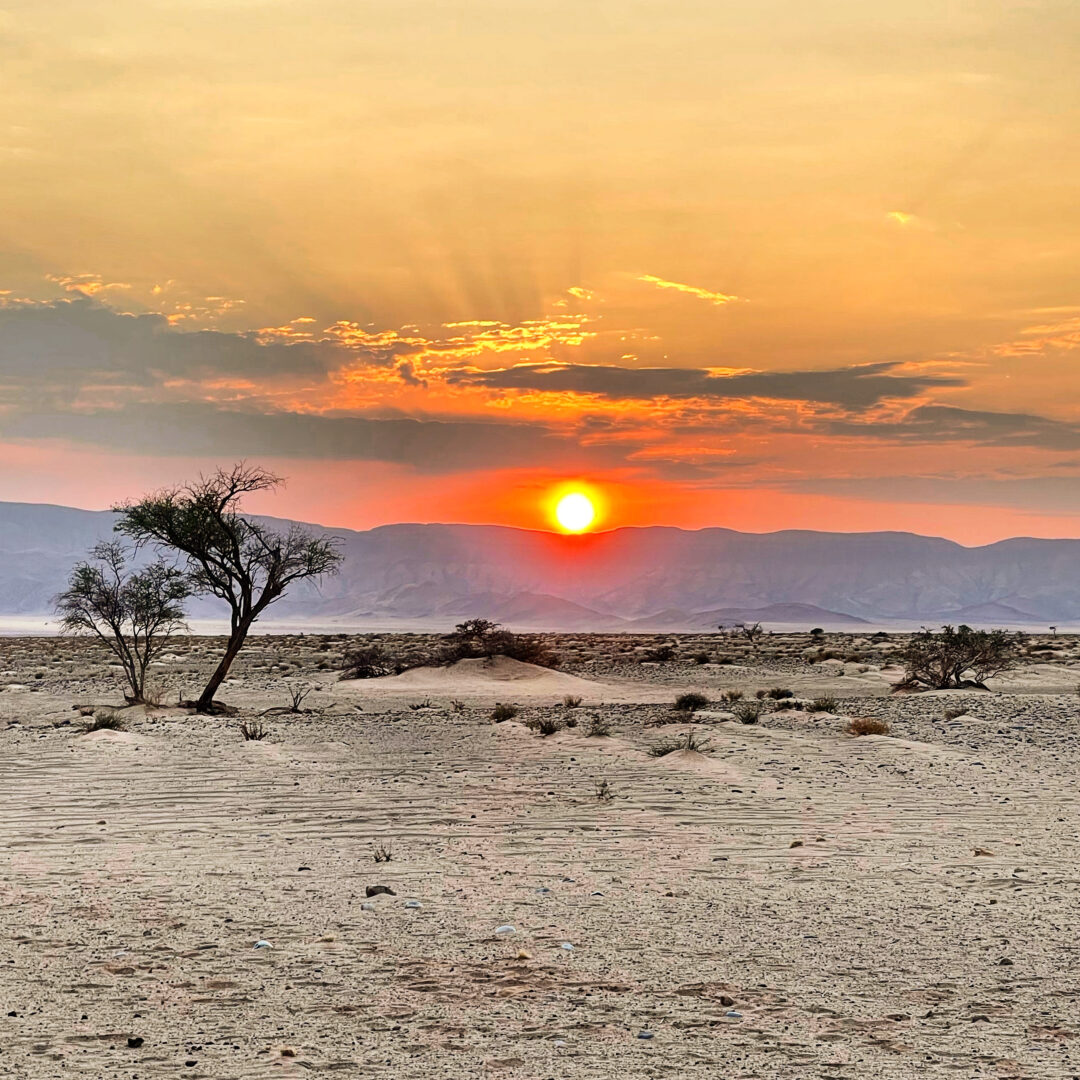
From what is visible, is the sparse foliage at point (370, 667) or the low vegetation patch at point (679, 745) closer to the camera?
the low vegetation patch at point (679, 745)

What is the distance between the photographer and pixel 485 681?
135 feet

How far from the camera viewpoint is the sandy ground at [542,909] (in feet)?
19.6

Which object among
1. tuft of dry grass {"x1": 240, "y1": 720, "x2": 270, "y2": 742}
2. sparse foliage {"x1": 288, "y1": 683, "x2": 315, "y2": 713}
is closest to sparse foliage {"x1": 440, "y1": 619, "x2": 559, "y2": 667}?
sparse foliage {"x1": 288, "y1": 683, "x2": 315, "y2": 713}

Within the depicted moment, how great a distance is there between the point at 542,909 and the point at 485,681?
107 feet

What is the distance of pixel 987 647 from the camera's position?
34156mm

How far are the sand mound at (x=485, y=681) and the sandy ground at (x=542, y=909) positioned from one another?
706 inches

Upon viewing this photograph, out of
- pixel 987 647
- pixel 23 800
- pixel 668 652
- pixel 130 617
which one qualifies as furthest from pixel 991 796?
pixel 668 652

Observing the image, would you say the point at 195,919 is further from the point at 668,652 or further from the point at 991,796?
the point at 668,652

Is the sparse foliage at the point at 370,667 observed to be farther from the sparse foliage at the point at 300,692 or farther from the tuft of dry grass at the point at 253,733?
the tuft of dry grass at the point at 253,733

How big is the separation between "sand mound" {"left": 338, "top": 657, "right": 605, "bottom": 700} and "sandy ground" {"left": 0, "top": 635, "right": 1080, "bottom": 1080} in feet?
58.8

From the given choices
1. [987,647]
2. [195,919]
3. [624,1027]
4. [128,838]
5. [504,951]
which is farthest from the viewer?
[987,647]

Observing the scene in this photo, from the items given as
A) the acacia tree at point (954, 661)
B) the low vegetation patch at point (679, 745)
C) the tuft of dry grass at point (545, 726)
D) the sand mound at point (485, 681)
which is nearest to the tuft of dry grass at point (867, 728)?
the low vegetation patch at point (679, 745)

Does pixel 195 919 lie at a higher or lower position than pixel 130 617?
lower

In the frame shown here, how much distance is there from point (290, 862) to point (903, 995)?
5923 mm
